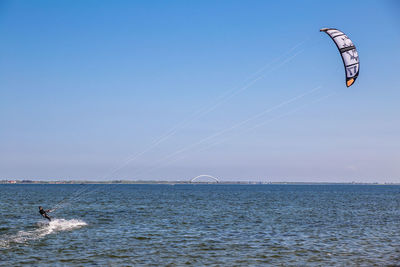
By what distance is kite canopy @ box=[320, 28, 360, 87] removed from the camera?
18250mm

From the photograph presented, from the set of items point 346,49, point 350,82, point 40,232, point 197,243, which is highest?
point 346,49

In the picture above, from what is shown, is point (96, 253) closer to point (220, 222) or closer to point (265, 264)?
point (265, 264)

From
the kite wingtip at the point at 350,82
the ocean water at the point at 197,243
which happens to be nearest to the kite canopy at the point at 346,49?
the kite wingtip at the point at 350,82

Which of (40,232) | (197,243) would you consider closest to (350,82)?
(197,243)

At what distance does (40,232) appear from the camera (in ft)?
85.1

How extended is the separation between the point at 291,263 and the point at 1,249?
14.9 metres

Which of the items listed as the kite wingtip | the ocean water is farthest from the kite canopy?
the ocean water

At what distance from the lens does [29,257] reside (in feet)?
60.5

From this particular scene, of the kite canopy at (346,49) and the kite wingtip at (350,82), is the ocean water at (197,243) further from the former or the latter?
the kite canopy at (346,49)

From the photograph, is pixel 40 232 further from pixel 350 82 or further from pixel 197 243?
pixel 350 82

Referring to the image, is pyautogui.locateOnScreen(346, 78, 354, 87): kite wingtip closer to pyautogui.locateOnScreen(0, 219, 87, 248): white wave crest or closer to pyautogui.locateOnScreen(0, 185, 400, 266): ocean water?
pyautogui.locateOnScreen(0, 185, 400, 266): ocean water

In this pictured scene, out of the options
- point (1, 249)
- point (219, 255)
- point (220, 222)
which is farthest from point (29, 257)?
point (220, 222)

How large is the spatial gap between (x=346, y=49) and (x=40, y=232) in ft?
73.8

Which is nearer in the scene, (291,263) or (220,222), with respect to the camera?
(291,263)
